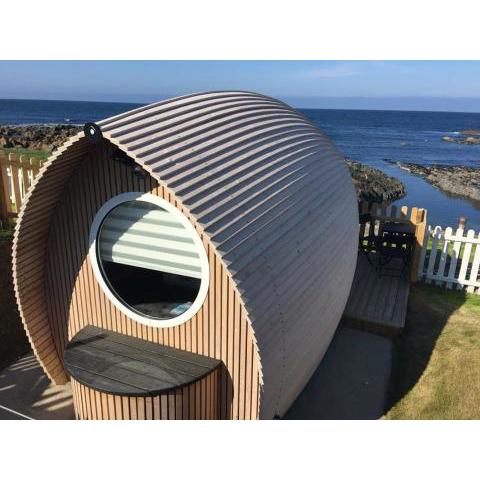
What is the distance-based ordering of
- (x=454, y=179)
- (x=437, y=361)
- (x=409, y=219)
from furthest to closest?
1. (x=454, y=179)
2. (x=409, y=219)
3. (x=437, y=361)

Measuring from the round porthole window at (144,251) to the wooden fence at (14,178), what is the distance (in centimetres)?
378

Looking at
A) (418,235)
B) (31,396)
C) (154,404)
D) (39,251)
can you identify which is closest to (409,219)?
(418,235)

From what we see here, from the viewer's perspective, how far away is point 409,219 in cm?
991

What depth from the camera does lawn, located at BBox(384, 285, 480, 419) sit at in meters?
6.07

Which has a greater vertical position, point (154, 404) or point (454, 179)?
point (154, 404)

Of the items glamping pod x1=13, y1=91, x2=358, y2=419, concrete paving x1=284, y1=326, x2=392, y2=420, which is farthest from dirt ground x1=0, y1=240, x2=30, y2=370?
concrete paving x1=284, y1=326, x2=392, y2=420

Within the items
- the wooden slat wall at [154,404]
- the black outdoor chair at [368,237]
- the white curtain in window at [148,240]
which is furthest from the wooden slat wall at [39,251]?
the black outdoor chair at [368,237]

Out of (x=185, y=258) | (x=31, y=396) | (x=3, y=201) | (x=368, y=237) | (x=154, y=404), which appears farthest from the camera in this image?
(x=368, y=237)

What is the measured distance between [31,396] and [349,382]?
4.67 metres

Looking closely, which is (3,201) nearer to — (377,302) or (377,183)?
(377,302)

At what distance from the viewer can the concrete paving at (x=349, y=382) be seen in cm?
596

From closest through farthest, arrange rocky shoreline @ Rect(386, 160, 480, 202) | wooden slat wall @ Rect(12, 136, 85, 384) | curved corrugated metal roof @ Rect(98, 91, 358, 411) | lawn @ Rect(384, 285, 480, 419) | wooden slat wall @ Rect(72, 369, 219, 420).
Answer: curved corrugated metal roof @ Rect(98, 91, 358, 411)
wooden slat wall @ Rect(72, 369, 219, 420)
wooden slat wall @ Rect(12, 136, 85, 384)
lawn @ Rect(384, 285, 480, 419)
rocky shoreline @ Rect(386, 160, 480, 202)

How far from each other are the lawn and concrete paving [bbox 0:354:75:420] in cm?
451

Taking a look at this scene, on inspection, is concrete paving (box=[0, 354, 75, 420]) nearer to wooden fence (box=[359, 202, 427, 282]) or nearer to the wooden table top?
the wooden table top
